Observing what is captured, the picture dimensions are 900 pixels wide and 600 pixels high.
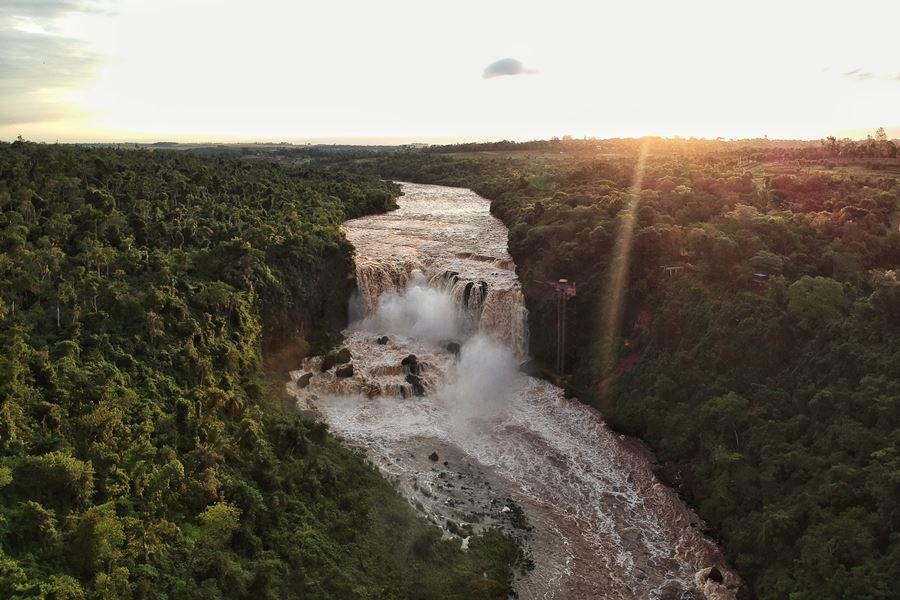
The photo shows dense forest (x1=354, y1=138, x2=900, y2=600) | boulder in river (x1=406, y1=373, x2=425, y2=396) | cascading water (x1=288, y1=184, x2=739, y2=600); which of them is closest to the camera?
dense forest (x1=354, y1=138, x2=900, y2=600)

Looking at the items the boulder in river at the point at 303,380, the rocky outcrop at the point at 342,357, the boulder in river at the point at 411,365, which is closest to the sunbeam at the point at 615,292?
the boulder in river at the point at 411,365

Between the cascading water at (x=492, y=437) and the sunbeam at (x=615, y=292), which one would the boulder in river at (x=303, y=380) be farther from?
the sunbeam at (x=615, y=292)

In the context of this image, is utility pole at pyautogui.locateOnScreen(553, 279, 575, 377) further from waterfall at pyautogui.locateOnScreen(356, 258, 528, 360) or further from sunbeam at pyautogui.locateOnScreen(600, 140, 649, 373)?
waterfall at pyautogui.locateOnScreen(356, 258, 528, 360)

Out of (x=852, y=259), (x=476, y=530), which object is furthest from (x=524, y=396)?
(x=852, y=259)

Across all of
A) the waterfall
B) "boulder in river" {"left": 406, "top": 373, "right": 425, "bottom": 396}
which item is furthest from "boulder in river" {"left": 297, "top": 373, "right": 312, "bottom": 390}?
the waterfall

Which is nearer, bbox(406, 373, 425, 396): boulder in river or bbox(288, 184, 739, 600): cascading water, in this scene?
bbox(288, 184, 739, 600): cascading water

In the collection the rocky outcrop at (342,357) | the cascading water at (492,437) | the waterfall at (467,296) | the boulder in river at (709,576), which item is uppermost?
the waterfall at (467,296)

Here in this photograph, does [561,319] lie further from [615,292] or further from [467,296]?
[467,296]

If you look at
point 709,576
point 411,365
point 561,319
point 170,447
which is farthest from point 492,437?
point 170,447
